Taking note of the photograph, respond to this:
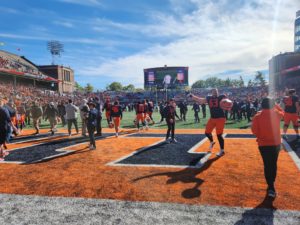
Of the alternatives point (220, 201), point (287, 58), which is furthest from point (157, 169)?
point (287, 58)

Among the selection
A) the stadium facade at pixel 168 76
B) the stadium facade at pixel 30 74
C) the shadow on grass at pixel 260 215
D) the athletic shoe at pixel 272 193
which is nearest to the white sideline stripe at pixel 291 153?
the athletic shoe at pixel 272 193

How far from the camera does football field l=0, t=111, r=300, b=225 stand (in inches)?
168

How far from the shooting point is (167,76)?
50.0 metres

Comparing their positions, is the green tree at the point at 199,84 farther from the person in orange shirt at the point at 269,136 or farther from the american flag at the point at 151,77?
the person in orange shirt at the point at 269,136

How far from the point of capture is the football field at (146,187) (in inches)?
168

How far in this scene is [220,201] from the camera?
4.76 meters

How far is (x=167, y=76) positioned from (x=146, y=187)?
45282mm

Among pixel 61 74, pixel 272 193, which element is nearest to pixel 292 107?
pixel 272 193

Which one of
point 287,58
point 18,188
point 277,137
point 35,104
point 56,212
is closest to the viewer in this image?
point 56,212

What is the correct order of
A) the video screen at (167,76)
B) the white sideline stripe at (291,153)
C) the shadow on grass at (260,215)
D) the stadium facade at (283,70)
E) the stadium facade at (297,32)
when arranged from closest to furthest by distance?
1. the shadow on grass at (260,215)
2. the white sideline stripe at (291,153)
3. the video screen at (167,76)
4. the stadium facade at (283,70)
5. the stadium facade at (297,32)

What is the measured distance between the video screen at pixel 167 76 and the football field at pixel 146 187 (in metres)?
41.2

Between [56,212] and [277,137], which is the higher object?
[277,137]

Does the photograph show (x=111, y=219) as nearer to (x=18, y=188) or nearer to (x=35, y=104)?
(x=18, y=188)

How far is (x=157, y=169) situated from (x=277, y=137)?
302 cm
